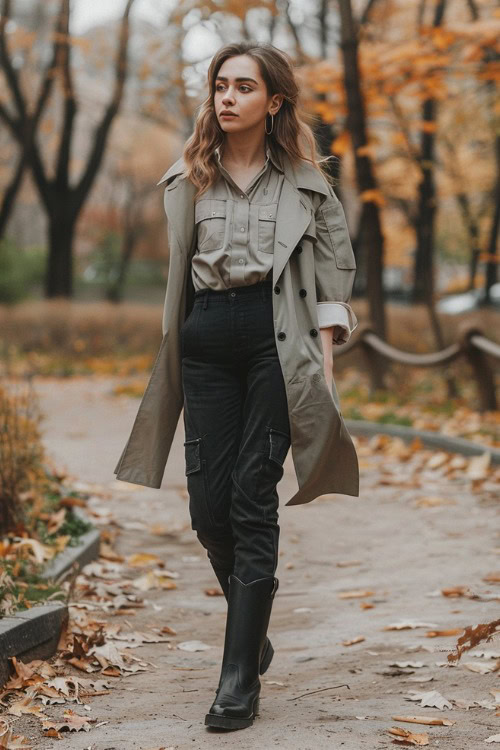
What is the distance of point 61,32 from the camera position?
2045 centimetres

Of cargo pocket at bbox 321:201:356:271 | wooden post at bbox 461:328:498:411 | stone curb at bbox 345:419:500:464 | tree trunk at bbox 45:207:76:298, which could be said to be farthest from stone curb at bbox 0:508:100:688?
tree trunk at bbox 45:207:76:298

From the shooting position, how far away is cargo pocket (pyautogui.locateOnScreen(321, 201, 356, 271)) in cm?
371

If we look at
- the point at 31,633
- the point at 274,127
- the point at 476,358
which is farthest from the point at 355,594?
the point at 476,358

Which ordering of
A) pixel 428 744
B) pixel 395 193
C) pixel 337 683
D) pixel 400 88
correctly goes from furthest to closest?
pixel 395 193, pixel 400 88, pixel 337 683, pixel 428 744

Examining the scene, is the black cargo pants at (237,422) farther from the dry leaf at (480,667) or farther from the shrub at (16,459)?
the shrub at (16,459)

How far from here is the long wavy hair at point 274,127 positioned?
3670 millimetres

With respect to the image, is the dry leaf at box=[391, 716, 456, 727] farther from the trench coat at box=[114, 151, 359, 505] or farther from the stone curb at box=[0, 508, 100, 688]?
the stone curb at box=[0, 508, 100, 688]

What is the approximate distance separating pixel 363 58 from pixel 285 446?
9.40 meters

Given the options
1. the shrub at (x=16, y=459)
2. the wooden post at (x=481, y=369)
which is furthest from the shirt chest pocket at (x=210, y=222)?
the wooden post at (x=481, y=369)

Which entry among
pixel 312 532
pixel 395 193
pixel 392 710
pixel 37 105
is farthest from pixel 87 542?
pixel 395 193

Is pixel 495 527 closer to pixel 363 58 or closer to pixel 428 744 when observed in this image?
pixel 428 744

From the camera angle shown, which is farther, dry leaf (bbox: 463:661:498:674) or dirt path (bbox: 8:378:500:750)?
dry leaf (bbox: 463:661:498:674)

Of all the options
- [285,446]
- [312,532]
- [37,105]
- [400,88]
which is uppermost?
[37,105]

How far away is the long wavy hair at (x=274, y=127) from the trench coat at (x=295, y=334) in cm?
5
